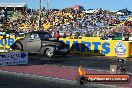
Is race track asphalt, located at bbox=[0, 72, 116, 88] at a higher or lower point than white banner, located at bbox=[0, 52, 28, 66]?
lower

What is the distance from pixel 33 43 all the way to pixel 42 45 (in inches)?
28.8

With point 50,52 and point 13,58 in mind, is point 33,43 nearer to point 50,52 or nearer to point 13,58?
point 50,52

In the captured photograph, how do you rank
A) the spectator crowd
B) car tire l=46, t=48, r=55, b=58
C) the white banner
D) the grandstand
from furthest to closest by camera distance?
the grandstand < the spectator crowd < car tire l=46, t=48, r=55, b=58 < the white banner

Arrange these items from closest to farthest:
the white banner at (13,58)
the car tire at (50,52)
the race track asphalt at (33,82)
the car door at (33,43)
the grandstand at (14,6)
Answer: the race track asphalt at (33,82), the white banner at (13,58), the car tire at (50,52), the car door at (33,43), the grandstand at (14,6)

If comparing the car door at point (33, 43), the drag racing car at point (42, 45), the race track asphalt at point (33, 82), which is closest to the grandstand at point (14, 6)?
the drag racing car at point (42, 45)

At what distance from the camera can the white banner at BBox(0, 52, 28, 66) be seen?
17.4 m

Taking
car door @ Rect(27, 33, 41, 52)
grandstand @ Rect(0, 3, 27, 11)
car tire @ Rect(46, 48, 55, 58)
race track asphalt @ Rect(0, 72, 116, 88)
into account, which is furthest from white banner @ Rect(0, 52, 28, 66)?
grandstand @ Rect(0, 3, 27, 11)

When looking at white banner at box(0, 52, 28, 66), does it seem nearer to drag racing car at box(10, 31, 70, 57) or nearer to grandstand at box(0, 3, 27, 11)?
drag racing car at box(10, 31, 70, 57)

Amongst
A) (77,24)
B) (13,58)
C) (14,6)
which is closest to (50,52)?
(13,58)

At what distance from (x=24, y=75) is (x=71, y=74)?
1.98m

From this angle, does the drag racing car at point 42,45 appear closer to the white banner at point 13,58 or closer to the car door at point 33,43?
the car door at point 33,43

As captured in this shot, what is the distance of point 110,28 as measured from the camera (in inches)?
1351

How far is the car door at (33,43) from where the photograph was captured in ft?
77.6

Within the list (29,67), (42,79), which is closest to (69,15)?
(29,67)
